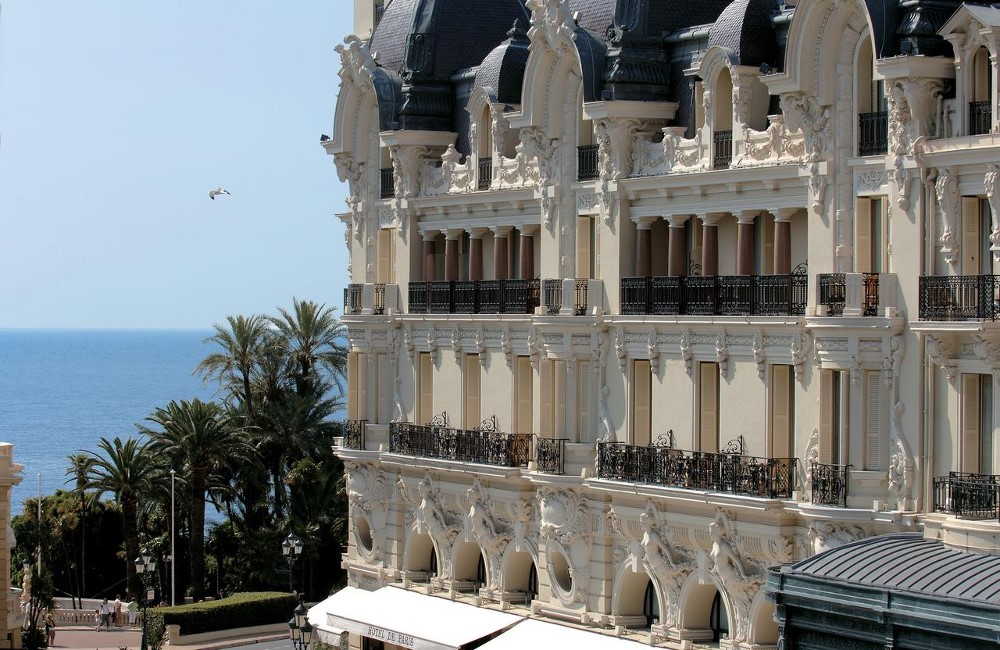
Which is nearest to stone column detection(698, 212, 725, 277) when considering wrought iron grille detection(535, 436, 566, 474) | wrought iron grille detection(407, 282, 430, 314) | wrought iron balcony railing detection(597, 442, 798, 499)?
wrought iron balcony railing detection(597, 442, 798, 499)

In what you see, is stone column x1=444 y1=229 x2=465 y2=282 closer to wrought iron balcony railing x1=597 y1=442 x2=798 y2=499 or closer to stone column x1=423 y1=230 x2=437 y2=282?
stone column x1=423 y1=230 x2=437 y2=282

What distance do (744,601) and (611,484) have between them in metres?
4.97

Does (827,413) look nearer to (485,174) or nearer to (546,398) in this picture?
(546,398)

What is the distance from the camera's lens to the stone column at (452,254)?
58.8 m

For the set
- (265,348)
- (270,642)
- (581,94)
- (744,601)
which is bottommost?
(270,642)

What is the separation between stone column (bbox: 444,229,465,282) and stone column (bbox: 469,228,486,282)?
2.39 feet

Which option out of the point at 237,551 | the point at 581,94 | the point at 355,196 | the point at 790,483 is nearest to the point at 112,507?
the point at 237,551

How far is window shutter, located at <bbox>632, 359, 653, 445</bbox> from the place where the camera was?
50469mm

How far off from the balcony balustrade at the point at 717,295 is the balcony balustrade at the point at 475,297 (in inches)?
181

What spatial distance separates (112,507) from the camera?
8325 centimetres

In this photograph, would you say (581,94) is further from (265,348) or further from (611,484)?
(265,348)

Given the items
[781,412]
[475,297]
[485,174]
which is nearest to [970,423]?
[781,412]

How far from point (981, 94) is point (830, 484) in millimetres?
8326

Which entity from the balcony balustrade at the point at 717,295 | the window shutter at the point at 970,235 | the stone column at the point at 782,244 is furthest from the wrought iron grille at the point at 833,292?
the window shutter at the point at 970,235
